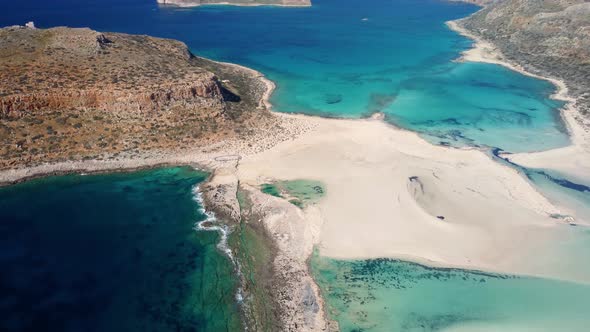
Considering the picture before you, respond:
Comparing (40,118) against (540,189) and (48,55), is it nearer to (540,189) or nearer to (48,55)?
(48,55)

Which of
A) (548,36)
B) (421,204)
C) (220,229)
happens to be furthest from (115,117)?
(548,36)

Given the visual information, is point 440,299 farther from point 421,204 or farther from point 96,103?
point 96,103

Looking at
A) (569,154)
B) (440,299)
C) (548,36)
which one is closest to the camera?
(440,299)

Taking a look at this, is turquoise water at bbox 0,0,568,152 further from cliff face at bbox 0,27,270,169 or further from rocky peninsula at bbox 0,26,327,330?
cliff face at bbox 0,27,270,169

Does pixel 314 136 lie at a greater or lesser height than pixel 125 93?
lesser

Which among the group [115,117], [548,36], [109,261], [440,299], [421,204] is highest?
[548,36]

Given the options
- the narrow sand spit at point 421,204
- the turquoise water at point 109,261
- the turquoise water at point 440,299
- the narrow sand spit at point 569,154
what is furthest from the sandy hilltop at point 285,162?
the turquoise water at point 109,261

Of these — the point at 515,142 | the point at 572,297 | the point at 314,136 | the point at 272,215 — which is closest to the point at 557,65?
the point at 515,142
